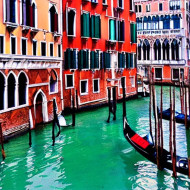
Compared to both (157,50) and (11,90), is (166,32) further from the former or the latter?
(11,90)

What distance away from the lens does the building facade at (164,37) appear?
2481 centimetres

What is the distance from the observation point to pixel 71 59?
503 inches

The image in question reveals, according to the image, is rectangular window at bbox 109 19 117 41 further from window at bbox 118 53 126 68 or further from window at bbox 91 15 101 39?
window at bbox 91 15 101 39

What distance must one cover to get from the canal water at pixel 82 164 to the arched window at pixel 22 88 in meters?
1.16

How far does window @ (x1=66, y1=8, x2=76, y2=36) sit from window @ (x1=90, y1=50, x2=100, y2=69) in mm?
1545

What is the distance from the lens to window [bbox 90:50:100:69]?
14006 mm

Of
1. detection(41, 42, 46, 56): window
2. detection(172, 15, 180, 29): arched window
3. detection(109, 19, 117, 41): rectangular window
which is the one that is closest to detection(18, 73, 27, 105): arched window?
detection(41, 42, 46, 56): window

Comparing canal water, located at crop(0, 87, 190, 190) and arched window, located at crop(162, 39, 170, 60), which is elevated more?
arched window, located at crop(162, 39, 170, 60)

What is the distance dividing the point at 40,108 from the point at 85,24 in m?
4.81

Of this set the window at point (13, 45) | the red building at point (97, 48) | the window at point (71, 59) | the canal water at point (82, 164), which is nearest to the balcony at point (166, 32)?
the red building at point (97, 48)

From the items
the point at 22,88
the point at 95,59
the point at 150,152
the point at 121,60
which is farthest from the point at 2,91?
the point at 121,60

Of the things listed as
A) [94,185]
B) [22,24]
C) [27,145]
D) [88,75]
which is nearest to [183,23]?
[88,75]

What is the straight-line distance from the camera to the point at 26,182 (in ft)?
19.9

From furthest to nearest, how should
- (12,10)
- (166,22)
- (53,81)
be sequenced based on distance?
(166,22) → (53,81) → (12,10)
